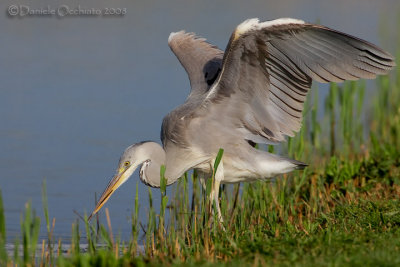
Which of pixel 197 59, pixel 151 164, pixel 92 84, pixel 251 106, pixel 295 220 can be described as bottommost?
pixel 92 84

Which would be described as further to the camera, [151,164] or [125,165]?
[151,164]

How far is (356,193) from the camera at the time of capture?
669cm

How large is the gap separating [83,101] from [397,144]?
4.70m

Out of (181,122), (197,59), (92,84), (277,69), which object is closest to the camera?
(277,69)

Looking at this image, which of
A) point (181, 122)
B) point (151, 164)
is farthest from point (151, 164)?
point (181, 122)

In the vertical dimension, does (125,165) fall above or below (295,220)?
above

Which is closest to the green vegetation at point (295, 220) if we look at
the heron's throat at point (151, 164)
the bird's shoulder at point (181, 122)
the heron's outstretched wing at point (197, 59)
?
the heron's throat at point (151, 164)

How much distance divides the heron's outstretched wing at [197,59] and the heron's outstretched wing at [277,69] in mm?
619

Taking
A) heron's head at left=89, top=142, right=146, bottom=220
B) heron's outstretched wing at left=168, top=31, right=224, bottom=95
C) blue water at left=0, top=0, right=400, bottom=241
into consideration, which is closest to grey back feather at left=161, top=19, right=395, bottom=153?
heron's outstretched wing at left=168, top=31, right=224, bottom=95

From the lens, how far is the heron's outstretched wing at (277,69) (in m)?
5.83

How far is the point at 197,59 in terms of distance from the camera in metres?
7.69

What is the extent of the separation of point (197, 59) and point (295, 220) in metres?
2.19

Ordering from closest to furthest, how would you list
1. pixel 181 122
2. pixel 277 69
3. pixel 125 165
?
pixel 125 165 → pixel 277 69 → pixel 181 122

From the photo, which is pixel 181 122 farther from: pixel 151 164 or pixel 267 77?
pixel 267 77
